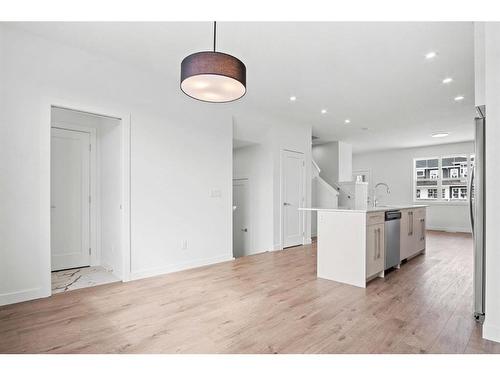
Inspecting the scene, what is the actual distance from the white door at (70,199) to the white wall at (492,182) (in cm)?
460

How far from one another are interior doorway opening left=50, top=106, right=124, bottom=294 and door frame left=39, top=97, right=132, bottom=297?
0.14m

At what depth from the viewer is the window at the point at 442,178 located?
8.58 meters

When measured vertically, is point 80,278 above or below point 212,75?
below

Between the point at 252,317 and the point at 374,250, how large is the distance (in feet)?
5.97

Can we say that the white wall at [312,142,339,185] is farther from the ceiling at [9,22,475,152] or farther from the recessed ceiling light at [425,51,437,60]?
the recessed ceiling light at [425,51,437,60]

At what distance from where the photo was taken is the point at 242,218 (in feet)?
20.2

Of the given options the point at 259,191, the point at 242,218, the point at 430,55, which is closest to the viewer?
the point at 430,55

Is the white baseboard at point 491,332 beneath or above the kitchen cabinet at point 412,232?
beneath

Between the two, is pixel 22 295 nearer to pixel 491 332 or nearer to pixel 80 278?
pixel 80 278

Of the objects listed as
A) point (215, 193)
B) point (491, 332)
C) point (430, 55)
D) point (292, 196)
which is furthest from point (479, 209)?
point (292, 196)

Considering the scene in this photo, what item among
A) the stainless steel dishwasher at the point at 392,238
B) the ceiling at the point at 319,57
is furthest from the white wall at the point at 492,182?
the stainless steel dishwasher at the point at 392,238

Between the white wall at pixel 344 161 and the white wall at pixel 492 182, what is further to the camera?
the white wall at pixel 344 161

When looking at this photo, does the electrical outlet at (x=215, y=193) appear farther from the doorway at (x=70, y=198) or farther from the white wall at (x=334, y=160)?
the white wall at (x=334, y=160)
